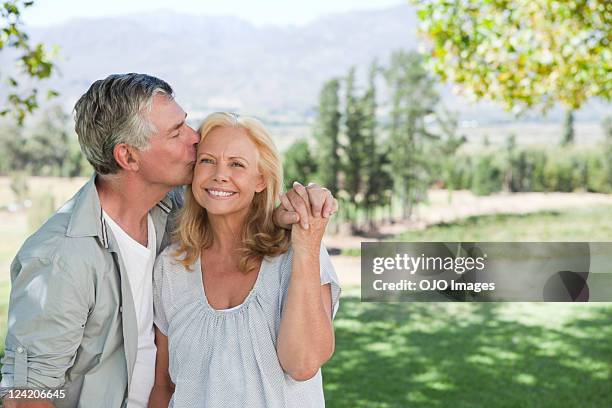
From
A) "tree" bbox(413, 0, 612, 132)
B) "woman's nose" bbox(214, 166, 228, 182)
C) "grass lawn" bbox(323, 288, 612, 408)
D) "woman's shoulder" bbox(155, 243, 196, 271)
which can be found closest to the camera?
"woman's nose" bbox(214, 166, 228, 182)

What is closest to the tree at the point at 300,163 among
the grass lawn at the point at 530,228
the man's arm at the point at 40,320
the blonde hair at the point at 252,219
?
the grass lawn at the point at 530,228

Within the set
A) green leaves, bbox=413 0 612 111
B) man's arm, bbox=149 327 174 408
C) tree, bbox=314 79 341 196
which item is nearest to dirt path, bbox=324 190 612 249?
tree, bbox=314 79 341 196

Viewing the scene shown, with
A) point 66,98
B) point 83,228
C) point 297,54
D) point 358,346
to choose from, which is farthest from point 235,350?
point 297,54

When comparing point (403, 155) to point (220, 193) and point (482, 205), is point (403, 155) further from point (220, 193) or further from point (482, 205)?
point (220, 193)

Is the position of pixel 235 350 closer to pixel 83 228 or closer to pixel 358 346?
pixel 83 228

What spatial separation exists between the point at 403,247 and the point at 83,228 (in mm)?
7525

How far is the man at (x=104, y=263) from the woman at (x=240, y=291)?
0.05m

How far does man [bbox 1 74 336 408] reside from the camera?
1.75 metres

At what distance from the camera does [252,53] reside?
11.4m

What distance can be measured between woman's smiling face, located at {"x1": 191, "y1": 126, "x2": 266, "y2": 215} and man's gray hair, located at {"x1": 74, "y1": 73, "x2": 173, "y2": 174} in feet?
0.49

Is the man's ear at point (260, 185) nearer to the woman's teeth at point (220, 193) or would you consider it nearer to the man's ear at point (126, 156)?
the woman's teeth at point (220, 193)

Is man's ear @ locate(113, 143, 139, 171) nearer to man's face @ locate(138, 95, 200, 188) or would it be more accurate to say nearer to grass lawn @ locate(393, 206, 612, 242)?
man's face @ locate(138, 95, 200, 188)

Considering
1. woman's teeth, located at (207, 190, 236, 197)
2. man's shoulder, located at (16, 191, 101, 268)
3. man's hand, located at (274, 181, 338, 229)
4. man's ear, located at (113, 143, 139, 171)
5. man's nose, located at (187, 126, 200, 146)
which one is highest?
man's nose, located at (187, 126, 200, 146)

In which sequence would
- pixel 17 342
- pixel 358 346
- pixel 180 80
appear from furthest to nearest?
pixel 180 80, pixel 358 346, pixel 17 342
